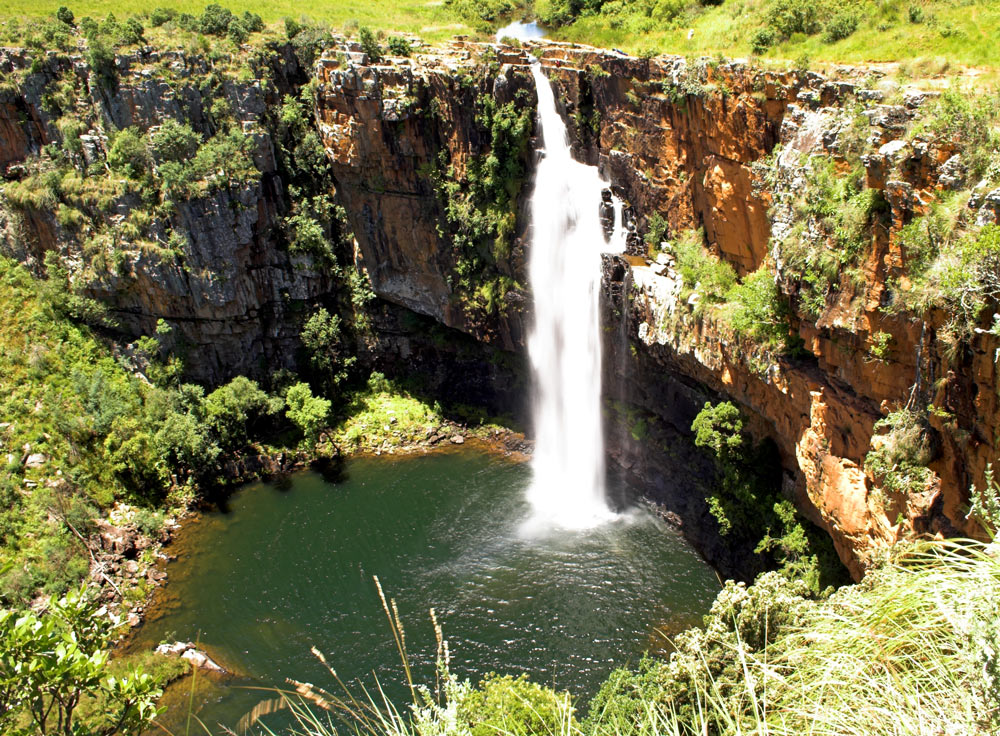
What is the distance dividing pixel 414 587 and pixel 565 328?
1209 centimetres

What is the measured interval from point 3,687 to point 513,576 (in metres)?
19.5

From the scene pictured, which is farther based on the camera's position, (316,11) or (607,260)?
(316,11)

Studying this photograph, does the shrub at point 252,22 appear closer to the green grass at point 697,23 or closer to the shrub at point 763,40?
the green grass at point 697,23

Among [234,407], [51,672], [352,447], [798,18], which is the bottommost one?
Result: [352,447]

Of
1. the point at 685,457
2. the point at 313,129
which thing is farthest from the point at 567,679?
the point at 313,129

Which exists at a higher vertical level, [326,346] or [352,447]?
[326,346]

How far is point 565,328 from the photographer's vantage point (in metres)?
30.5

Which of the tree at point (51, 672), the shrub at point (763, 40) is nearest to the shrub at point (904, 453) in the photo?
the shrub at point (763, 40)

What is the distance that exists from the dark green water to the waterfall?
1.47m

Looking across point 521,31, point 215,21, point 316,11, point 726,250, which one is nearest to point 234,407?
point 215,21

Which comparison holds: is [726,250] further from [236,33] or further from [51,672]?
[236,33]

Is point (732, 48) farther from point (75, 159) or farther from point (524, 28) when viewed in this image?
point (75, 159)

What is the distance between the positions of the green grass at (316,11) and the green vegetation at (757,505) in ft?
72.8

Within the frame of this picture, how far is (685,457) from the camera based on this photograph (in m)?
27.8
